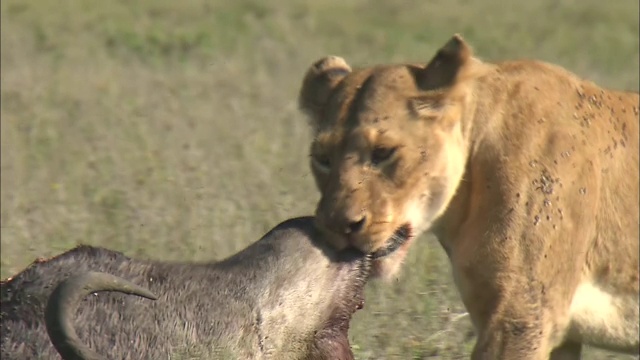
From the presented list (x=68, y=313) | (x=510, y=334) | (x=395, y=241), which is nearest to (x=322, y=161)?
(x=395, y=241)

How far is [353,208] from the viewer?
4.88 m

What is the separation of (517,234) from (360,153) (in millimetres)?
606

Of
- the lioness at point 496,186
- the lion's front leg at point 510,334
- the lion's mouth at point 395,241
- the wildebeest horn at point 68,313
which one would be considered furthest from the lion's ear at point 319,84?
the wildebeest horn at point 68,313

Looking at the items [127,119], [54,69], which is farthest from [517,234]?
[54,69]

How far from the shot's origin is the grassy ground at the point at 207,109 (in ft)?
25.6

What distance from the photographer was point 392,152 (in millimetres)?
5059

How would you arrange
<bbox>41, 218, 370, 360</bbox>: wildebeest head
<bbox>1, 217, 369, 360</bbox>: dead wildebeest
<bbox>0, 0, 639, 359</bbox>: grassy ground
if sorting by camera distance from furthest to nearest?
1. <bbox>0, 0, 639, 359</bbox>: grassy ground
2. <bbox>41, 218, 370, 360</bbox>: wildebeest head
3. <bbox>1, 217, 369, 360</bbox>: dead wildebeest

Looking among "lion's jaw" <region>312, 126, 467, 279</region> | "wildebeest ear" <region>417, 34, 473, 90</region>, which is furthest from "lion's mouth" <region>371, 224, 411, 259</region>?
"wildebeest ear" <region>417, 34, 473, 90</region>

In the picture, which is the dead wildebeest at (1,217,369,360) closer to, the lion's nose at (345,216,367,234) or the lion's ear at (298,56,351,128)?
the lion's nose at (345,216,367,234)

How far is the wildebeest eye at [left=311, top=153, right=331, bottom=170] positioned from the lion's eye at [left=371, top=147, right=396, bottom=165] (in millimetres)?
186

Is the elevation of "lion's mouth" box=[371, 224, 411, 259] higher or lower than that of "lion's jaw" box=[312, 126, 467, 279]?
lower

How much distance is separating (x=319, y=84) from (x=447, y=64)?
566 millimetres

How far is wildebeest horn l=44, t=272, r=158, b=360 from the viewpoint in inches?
163

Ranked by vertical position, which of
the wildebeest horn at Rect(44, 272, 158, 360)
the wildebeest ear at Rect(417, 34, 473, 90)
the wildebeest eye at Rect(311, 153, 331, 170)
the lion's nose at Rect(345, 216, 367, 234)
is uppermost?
the wildebeest ear at Rect(417, 34, 473, 90)
